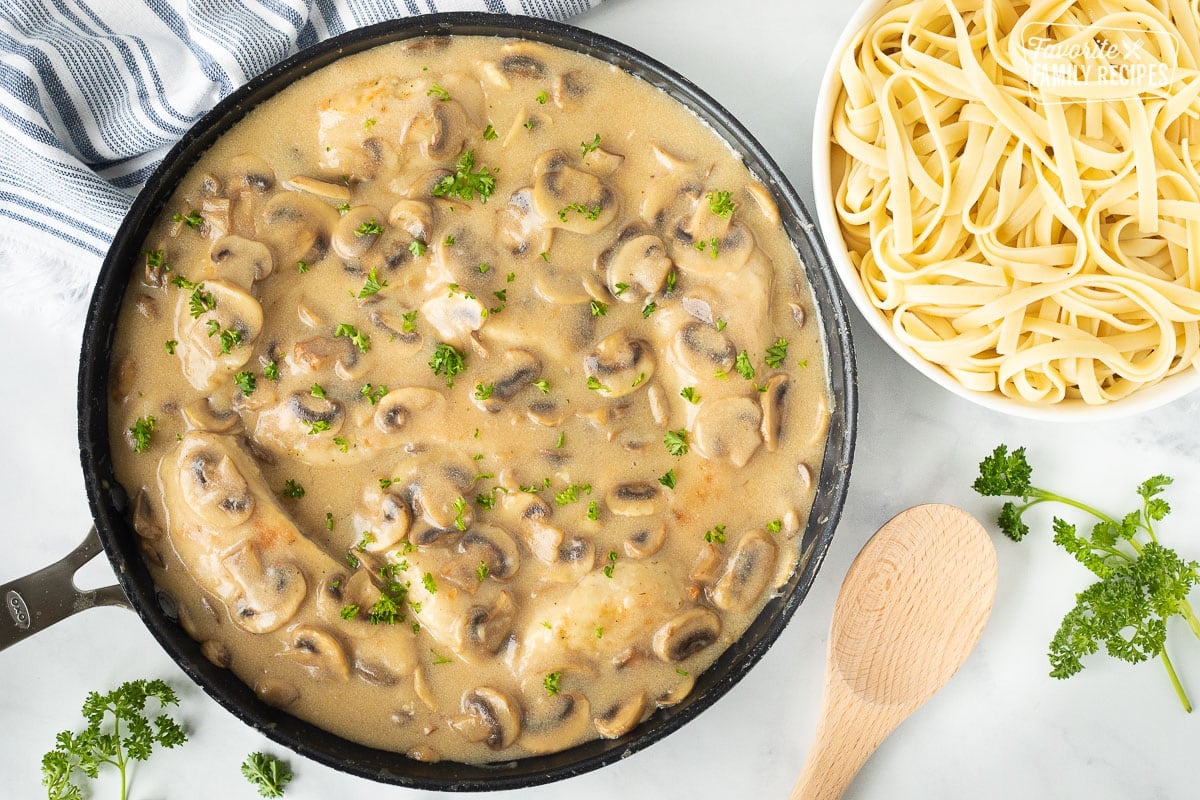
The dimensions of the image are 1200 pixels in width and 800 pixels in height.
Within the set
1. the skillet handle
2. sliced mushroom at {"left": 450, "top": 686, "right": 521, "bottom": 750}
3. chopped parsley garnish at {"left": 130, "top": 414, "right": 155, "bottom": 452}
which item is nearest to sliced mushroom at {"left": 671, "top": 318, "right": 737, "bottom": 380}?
sliced mushroom at {"left": 450, "top": 686, "right": 521, "bottom": 750}

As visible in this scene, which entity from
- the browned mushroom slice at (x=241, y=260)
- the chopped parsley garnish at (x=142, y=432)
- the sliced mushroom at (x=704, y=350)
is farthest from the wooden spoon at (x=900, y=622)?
the chopped parsley garnish at (x=142, y=432)

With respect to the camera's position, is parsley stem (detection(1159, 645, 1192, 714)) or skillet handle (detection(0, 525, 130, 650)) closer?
skillet handle (detection(0, 525, 130, 650))

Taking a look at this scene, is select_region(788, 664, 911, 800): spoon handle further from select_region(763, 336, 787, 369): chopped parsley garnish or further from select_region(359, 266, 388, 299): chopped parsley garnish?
select_region(359, 266, 388, 299): chopped parsley garnish

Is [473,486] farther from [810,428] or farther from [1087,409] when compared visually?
[1087,409]

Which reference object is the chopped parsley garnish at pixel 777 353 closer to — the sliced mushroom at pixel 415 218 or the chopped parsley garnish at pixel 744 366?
the chopped parsley garnish at pixel 744 366

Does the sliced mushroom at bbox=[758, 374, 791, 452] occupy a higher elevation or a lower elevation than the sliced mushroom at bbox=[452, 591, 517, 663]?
higher

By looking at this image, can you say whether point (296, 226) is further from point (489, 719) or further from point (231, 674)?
A: point (489, 719)
